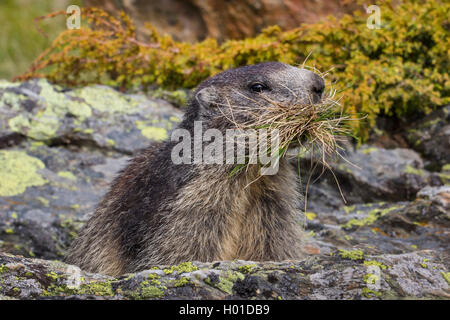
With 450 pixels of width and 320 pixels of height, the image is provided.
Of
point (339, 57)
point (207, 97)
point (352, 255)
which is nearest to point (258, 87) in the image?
point (207, 97)

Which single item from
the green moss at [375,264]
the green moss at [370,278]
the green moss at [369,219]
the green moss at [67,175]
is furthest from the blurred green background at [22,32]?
the green moss at [370,278]

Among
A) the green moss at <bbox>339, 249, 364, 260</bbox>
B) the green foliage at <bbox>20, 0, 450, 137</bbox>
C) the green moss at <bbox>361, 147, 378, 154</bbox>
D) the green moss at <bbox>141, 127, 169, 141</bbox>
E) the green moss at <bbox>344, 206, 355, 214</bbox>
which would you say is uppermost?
the green foliage at <bbox>20, 0, 450, 137</bbox>

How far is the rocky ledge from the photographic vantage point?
306 centimetres

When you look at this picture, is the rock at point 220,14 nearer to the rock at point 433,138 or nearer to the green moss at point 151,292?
the rock at point 433,138

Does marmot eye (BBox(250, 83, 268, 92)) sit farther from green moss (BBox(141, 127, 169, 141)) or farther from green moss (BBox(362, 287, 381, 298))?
green moss (BBox(141, 127, 169, 141))

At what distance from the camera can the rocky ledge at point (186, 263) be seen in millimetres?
3061

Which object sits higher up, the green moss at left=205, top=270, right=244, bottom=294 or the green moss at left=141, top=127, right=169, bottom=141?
the green moss at left=141, top=127, right=169, bottom=141

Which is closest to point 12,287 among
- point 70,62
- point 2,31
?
point 70,62

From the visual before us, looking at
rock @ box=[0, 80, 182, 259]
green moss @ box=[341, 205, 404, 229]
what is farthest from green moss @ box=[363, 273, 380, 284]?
rock @ box=[0, 80, 182, 259]

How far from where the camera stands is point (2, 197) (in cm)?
606

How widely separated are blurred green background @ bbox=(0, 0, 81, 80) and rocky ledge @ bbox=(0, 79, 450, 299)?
17.3 ft

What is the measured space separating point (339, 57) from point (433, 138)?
1670mm

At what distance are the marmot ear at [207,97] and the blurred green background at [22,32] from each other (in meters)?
8.05

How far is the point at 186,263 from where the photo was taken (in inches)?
133
